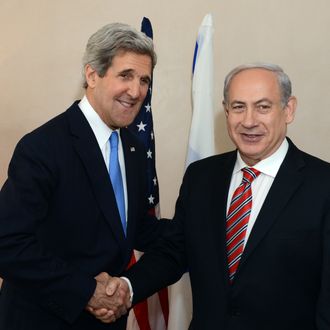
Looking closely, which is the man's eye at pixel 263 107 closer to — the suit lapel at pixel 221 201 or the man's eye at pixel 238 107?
the man's eye at pixel 238 107

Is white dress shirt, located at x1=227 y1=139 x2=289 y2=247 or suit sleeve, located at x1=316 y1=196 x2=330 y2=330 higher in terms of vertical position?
white dress shirt, located at x1=227 y1=139 x2=289 y2=247

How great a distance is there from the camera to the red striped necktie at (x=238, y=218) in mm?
1745

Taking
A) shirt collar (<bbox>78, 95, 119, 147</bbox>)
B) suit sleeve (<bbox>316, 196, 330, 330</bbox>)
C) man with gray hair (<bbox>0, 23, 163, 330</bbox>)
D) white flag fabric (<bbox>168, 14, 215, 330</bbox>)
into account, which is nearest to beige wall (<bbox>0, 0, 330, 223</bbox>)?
white flag fabric (<bbox>168, 14, 215, 330</bbox>)

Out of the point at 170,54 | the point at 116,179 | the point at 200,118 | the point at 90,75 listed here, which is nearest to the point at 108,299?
the point at 116,179

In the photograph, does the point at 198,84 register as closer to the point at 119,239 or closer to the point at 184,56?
the point at 184,56

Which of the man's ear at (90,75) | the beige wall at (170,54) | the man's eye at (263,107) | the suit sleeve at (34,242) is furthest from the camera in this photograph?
the beige wall at (170,54)

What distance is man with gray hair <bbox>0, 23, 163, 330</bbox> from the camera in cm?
172

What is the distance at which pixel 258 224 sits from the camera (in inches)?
66.1

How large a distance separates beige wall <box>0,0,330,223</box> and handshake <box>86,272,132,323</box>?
1.11 meters

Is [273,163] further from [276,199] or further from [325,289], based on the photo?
[325,289]

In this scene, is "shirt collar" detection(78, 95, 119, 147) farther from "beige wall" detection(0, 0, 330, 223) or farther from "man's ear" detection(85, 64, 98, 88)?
"beige wall" detection(0, 0, 330, 223)

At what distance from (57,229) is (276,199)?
83 cm

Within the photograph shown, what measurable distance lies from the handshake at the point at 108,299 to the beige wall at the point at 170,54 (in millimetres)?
1107

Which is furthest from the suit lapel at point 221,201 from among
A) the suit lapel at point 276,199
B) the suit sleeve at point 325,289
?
the suit sleeve at point 325,289
